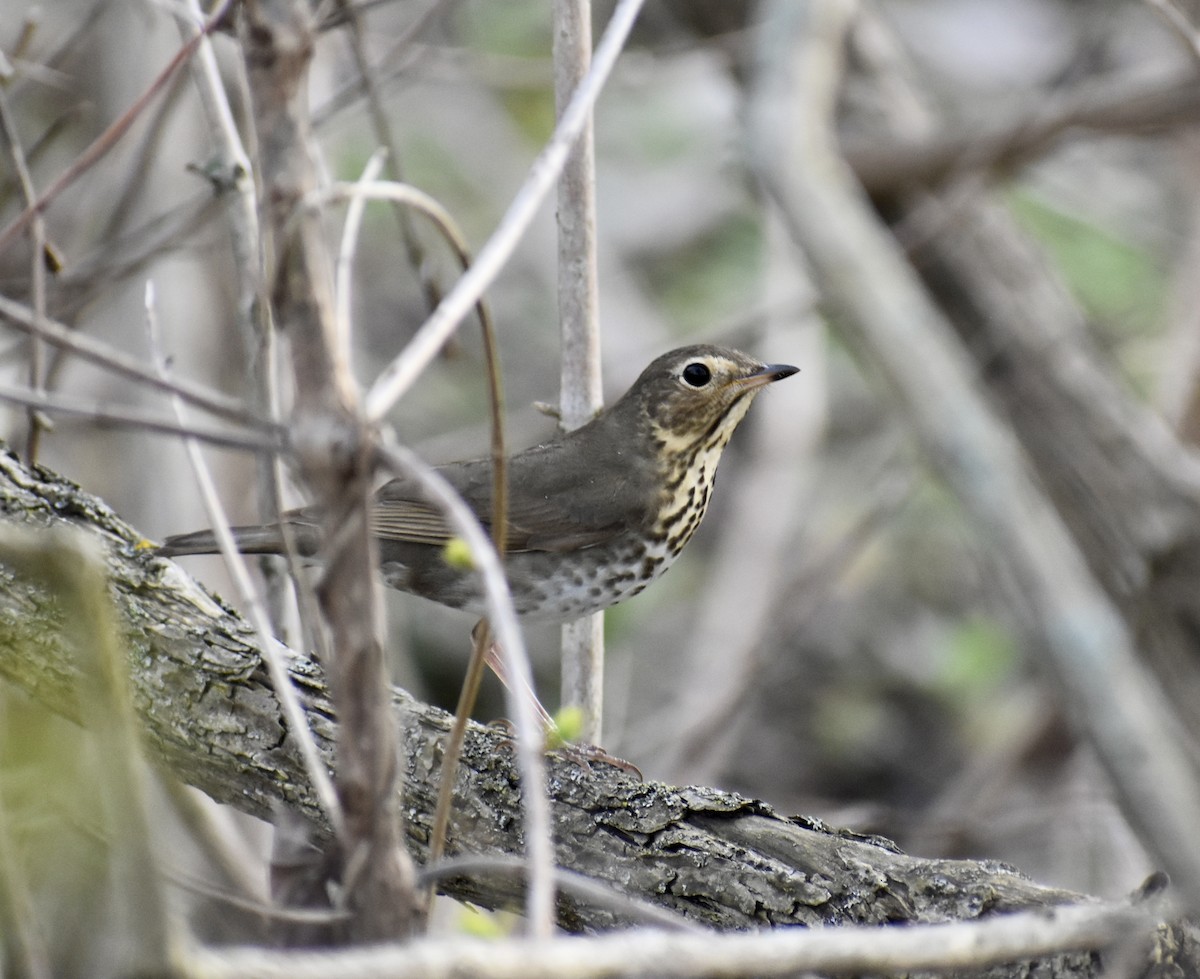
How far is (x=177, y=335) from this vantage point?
5367 millimetres

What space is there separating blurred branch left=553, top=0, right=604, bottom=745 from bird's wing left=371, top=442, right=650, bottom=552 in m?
0.40

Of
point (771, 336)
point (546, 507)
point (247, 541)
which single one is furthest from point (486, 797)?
point (771, 336)

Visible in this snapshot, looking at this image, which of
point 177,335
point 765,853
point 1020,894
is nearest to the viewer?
point 1020,894

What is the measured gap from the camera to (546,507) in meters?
4.10

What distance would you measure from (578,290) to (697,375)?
106 cm

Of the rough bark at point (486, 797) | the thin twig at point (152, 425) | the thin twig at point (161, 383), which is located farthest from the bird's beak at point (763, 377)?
the thin twig at point (152, 425)

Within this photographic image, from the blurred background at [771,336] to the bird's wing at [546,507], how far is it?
0.68 metres

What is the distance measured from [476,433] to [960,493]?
3733 millimetres

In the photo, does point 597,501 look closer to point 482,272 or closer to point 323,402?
point 482,272

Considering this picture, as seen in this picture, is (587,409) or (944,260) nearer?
(587,409)

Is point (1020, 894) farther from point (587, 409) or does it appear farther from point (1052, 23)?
point (1052, 23)

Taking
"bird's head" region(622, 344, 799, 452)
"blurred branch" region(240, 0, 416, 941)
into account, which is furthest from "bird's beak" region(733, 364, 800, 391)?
"blurred branch" region(240, 0, 416, 941)

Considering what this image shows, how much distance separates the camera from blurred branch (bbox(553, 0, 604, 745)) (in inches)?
123

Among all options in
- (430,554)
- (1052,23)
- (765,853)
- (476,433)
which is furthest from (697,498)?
(1052,23)
